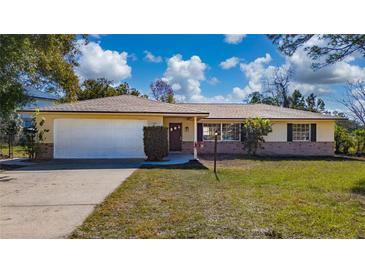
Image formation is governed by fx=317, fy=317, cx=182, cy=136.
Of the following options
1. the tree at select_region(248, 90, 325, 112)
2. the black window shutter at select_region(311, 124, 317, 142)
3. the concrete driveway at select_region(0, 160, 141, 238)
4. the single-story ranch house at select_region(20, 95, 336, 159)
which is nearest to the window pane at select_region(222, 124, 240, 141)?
the single-story ranch house at select_region(20, 95, 336, 159)

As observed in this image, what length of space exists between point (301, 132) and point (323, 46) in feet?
37.9

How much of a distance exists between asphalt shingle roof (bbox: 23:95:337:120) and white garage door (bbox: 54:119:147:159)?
65 cm

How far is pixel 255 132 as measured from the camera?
56.1 ft

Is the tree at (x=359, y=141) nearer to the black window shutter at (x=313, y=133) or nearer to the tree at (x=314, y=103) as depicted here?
the black window shutter at (x=313, y=133)

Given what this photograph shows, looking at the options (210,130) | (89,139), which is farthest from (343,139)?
(89,139)

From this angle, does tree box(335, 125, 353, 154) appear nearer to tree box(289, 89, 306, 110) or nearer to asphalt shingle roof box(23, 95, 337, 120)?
asphalt shingle roof box(23, 95, 337, 120)

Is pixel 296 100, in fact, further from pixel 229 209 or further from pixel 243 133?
pixel 229 209

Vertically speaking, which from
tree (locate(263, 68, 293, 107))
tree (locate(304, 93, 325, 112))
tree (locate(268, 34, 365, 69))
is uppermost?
tree (locate(263, 68, 293, 107))

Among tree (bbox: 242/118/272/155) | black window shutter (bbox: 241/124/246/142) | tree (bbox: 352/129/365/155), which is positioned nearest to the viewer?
tree (bbox: 242/118/272/155)

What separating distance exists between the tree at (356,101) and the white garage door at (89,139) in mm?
9847

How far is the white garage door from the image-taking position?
47.0 ft
